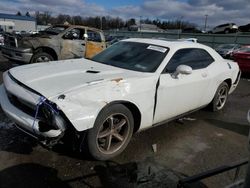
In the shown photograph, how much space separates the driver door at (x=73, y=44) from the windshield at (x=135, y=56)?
450 cm

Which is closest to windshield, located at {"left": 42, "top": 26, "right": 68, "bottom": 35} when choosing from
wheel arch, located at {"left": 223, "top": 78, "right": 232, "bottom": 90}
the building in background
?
wheel arch, located at {"left": 223, "top": 78, "right": 232, "bottom": 90}

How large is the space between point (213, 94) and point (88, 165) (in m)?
3.08

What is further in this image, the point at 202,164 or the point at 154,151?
the point at 154,151

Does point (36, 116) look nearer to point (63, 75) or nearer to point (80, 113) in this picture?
point (80, 113)

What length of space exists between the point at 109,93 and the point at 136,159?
3.27 feet

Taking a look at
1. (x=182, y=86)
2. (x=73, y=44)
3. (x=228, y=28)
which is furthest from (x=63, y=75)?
(x=228, y=28)

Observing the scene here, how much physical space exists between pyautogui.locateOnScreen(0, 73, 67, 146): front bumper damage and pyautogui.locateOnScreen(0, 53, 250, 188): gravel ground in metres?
0.47

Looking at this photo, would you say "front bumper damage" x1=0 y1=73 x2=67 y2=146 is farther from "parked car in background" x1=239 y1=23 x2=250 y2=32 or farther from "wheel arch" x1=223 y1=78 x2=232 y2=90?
"parked car in background" x1=239 y1=23 x2=250 y2=32

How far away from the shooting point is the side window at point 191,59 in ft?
13.6

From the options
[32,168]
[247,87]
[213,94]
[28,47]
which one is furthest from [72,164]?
[247,87]

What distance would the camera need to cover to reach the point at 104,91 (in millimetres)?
3148

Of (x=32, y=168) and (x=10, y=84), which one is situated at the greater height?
(x=10, y=84)

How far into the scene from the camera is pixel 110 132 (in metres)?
3.43

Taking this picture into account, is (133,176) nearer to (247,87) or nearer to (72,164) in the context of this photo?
(72,164)
